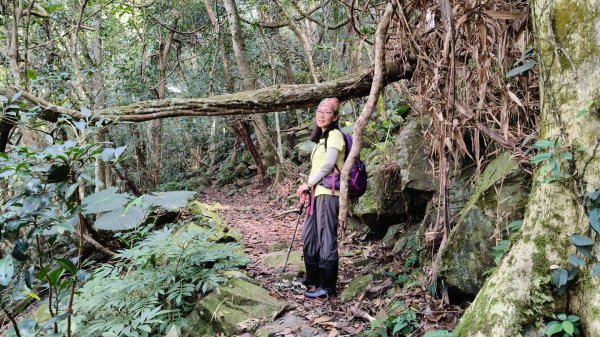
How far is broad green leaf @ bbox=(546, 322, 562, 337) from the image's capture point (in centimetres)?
180

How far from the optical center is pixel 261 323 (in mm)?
3400

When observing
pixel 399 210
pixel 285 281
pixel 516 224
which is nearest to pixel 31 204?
pixel 516 224

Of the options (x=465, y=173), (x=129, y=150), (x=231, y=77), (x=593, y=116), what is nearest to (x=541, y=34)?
(x=593, y=116)

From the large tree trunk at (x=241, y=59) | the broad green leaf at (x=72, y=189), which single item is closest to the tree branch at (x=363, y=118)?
the broad green leaf at (x=72, y=189)

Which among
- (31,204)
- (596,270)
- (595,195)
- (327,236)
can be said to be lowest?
(327,236)

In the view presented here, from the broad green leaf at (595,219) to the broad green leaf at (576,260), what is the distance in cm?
16

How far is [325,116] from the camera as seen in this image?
12.7ft

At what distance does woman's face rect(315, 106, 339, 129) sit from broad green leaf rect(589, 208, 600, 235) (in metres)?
2.45

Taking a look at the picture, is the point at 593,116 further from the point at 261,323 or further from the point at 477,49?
the point at 261,323

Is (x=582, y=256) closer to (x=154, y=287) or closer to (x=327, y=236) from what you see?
(x=327, y=236)

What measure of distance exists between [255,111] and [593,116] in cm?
301

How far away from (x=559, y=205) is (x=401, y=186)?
268 centimetres

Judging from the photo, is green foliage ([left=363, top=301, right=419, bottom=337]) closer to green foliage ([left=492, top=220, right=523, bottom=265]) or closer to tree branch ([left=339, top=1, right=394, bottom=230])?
green foliage ([left=492, top=220, right=523, bottom=265])

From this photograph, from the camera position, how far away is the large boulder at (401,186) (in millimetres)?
4324
